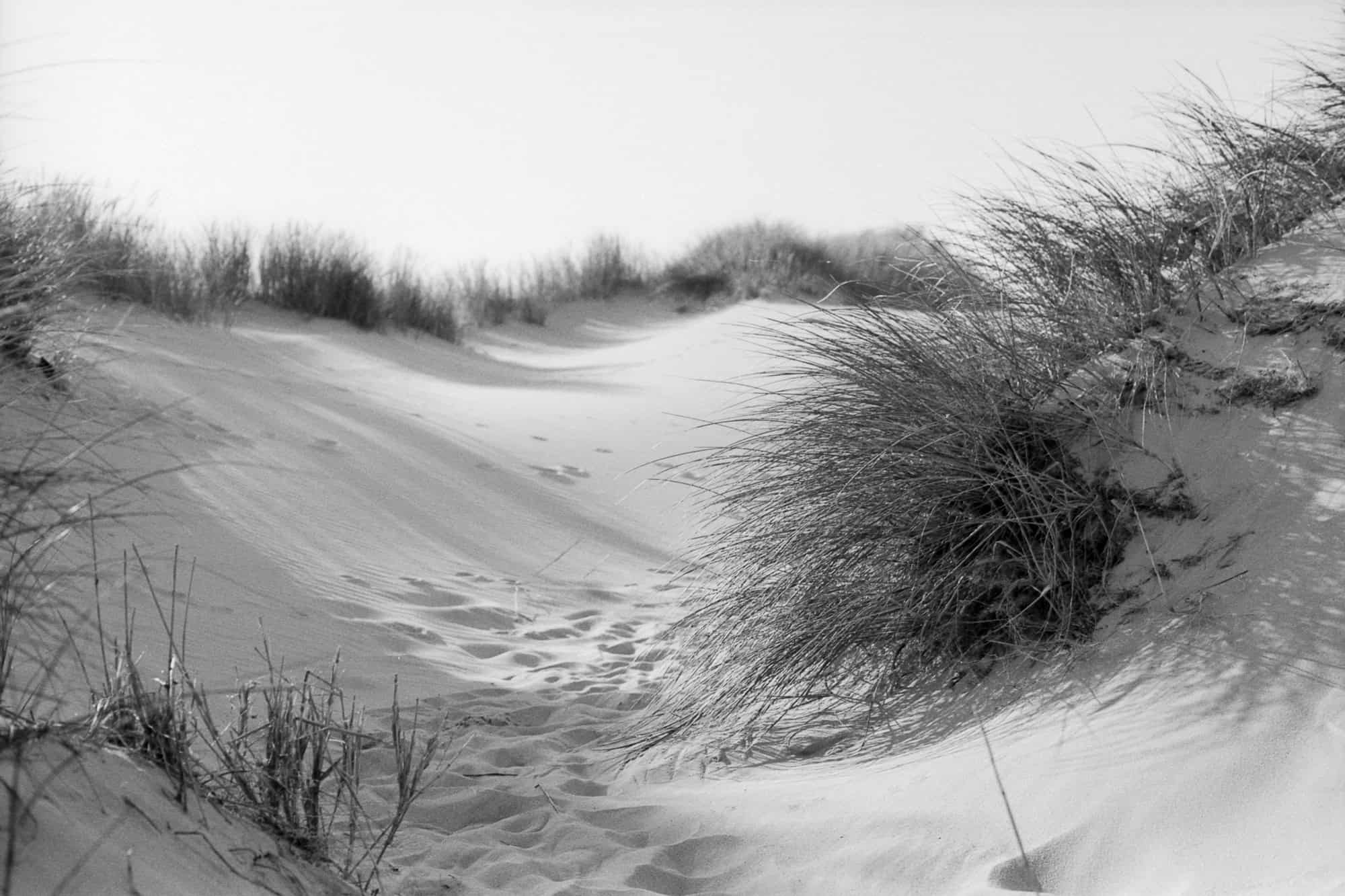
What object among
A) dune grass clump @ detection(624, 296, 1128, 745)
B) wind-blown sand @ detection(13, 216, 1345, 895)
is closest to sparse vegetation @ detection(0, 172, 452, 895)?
wind-blown sand @ detection(13, 216, 1345, 895)

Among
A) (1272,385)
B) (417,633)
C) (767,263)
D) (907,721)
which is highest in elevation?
(767,263)

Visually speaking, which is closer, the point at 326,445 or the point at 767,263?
the point at 326,445

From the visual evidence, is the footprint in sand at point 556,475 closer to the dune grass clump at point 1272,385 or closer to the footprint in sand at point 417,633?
the footprint in sand at point 417,633

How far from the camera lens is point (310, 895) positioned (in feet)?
5.57

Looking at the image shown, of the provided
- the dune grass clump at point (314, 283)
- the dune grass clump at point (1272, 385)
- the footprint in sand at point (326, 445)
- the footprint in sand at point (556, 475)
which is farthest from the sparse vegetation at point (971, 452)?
the dune grass clump at point (314, 283)

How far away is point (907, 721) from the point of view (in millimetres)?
2748

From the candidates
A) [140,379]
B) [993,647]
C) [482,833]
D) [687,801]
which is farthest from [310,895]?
[140,379]

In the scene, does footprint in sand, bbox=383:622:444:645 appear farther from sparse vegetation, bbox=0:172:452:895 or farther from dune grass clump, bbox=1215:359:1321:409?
dune grass clump, bbox=1215:359:1321:409

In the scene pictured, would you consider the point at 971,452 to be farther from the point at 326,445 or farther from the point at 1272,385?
the point at 326,445

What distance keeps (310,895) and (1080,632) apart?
1762 mm

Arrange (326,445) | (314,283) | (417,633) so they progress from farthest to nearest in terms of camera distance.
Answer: (314,283) → (326,445) → (417,633)

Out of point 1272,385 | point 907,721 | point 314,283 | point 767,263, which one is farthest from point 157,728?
point 767,263

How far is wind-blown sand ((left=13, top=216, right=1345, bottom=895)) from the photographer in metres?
2.03

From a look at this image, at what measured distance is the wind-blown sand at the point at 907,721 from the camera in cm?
203
